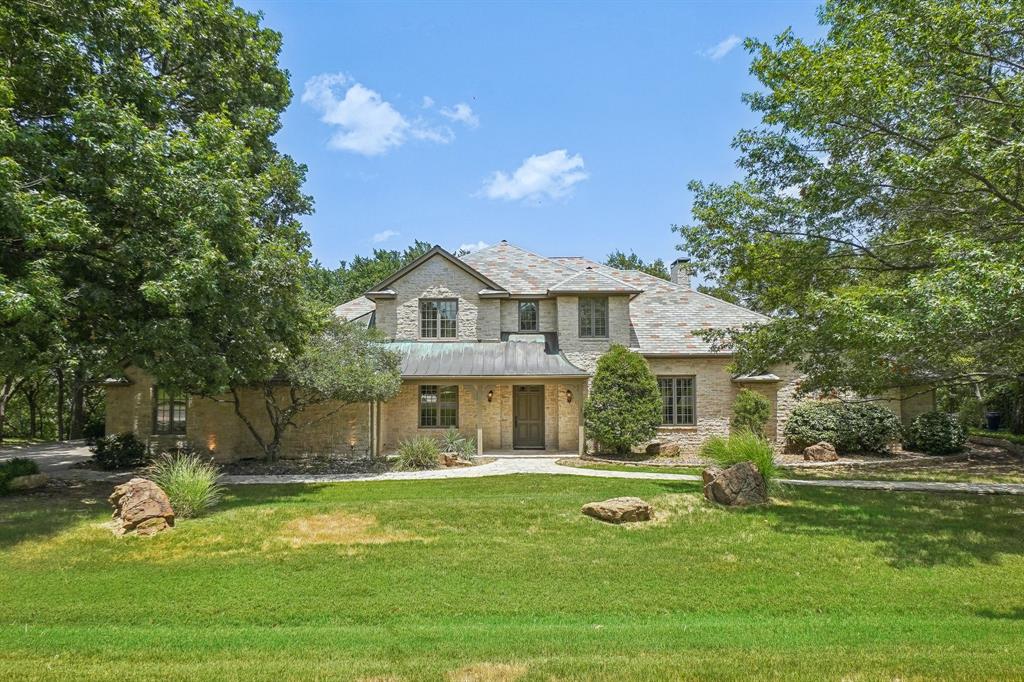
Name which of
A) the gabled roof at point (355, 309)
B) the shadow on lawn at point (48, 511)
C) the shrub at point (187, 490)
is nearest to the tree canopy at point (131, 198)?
the shrub at point (187, 490)

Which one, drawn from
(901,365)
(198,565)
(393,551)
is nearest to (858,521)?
(901,365)

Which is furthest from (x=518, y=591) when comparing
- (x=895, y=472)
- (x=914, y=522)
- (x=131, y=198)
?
(x=895, y=472)

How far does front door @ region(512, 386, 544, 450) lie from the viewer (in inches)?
831

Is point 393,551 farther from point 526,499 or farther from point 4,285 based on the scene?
point 4,285

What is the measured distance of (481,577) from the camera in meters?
7.89

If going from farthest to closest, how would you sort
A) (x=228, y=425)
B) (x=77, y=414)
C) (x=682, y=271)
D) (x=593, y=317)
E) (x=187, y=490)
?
(x=77, y=414) → (x=682, y=271) → (x=593, y=317) → (x=228, y=425) → (x=187, y=490)

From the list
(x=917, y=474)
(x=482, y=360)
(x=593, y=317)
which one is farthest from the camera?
(x=593, y=317)

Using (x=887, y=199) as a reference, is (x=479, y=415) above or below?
below

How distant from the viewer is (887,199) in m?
12.5

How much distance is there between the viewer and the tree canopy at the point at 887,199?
29.5 ft

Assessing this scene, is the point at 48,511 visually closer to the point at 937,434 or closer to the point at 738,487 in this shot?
the point at 738,487

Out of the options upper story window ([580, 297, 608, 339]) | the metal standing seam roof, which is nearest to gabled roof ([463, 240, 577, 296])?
upper story window ([580, 297, 608, 339])

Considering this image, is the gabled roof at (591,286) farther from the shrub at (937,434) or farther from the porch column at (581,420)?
the shrub at (937,434)

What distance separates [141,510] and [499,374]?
11.6m
